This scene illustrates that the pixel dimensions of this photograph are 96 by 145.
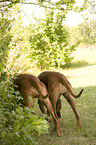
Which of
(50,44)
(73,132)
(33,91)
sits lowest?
(73,132)

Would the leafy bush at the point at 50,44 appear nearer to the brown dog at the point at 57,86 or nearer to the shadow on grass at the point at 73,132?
the shadow on grass at the point at 73,132

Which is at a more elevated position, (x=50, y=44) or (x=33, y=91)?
(x=50, y=44)

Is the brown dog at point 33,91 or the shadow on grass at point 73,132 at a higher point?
the brown dog at point 33,91

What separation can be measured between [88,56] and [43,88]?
2328 cm

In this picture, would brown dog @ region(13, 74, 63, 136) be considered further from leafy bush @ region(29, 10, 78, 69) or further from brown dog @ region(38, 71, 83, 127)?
leafy bush @ region(29, 10, 78, 69)

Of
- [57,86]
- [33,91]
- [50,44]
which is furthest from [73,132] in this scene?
[50,44]

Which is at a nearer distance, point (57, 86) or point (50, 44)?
point (57, 86)

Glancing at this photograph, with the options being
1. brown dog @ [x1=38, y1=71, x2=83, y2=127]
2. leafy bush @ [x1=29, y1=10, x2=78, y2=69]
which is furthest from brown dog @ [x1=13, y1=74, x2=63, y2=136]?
leafy bush @ [x1=29, y1=10, x2=78, y2=69]

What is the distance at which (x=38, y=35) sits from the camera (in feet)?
54.5

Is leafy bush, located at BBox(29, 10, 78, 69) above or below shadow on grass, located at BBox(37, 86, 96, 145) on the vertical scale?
above

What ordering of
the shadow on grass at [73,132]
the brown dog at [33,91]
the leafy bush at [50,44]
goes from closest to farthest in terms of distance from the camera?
the shadow on grass at [73,132], the brown dog at [33,91], the leafy bush at [50,44]

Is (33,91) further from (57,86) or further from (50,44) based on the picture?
(50,44)

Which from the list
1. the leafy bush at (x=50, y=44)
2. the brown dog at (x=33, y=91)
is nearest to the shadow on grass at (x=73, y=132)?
the brown dog at (x=33, y=91)

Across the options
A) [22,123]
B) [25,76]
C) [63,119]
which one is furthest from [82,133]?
[22,123]
